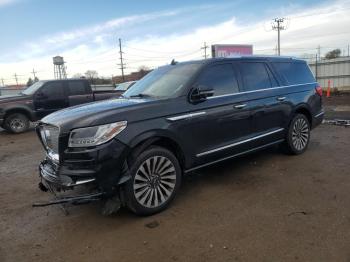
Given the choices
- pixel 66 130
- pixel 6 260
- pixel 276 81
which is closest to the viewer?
pixel 6 260

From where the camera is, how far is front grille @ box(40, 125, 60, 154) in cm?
418

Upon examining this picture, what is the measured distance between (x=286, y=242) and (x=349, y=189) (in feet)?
6.03

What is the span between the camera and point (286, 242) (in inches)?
140

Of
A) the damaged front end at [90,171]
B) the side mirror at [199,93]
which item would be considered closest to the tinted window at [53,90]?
the damaged front end at [90,171]

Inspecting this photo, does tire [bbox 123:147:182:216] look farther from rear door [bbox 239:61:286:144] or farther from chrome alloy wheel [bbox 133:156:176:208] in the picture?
rear door [bbox 239:61:286:144]

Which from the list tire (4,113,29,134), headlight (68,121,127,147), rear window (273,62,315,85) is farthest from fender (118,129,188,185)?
tire (4,113,29,134)

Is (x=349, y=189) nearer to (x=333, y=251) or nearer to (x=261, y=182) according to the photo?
(x=261, y=182)

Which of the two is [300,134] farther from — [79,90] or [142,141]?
[79,90]

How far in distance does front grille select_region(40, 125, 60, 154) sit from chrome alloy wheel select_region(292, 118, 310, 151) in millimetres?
4270

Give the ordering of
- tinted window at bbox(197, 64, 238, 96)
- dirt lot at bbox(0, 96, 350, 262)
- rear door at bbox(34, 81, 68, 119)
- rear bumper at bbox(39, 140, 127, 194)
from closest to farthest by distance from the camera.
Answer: dirt lot at bbox(0, 96, 350, 262)
rear bumper at bbox(39, 140, 127, 194)
tinted window at bbox(197, 64, 238, 96)
rear door at bbox(34, 81, 68, 119)

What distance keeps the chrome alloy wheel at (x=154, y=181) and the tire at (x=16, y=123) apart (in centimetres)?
970

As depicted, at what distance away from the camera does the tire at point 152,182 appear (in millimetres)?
4168

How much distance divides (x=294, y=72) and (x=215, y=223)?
3.86 meters

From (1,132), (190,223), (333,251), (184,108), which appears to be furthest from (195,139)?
(1,132)
